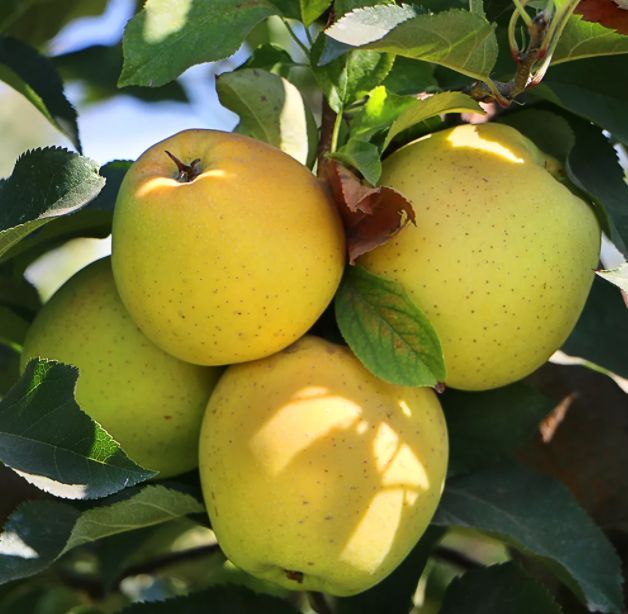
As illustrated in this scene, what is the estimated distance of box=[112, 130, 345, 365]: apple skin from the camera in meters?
0.90

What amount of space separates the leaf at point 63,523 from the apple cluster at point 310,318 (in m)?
0.05

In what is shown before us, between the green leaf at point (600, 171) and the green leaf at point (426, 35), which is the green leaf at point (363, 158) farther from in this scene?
the green leaf at point (600, 171)

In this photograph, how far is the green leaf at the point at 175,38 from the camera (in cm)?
98

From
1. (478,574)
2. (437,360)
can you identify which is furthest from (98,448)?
(478,574)

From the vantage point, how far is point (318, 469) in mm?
902

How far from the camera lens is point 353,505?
0.91 m

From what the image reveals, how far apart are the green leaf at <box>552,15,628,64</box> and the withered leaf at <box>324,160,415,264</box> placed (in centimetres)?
20

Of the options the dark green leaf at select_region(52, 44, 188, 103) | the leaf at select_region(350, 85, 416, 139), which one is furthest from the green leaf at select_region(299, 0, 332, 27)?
the dark green leaf at select_region(52, 44, 188, 103)

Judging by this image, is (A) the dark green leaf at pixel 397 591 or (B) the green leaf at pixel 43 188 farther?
(A) the dark green leaf at pixel 397 591

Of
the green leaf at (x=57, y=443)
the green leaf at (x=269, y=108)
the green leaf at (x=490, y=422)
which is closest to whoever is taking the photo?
the green leaf at (x=57, y=443)

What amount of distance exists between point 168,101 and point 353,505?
2.75 ft

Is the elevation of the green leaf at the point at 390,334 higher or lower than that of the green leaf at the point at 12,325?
higher

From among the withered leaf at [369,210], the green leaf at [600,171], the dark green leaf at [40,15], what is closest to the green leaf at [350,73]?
the withered leaf at [369,210]

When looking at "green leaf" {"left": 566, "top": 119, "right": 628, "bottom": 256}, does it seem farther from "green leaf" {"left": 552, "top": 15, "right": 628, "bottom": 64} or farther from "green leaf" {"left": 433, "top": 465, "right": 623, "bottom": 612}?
"green leaf" {"left": 433, "top": 465, "right": 623, "bottom": 612}
